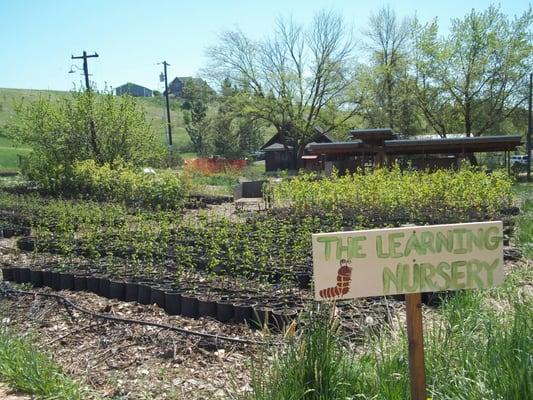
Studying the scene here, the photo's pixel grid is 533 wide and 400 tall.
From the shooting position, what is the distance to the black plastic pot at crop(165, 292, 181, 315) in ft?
16.4

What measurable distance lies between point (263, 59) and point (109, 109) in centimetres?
1983

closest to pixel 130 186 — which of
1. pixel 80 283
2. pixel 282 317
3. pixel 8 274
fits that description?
pixel 8 274

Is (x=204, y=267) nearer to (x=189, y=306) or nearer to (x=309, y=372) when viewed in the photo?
(x=189, y=306)

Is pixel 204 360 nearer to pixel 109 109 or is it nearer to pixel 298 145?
pixel 109 109

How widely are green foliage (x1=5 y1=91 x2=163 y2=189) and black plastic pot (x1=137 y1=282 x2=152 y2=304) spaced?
554 inches

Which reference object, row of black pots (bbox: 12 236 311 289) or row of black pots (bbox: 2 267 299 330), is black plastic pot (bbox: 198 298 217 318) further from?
row of black pots (bbox: 12 236 311 289)

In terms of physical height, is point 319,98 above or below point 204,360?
above

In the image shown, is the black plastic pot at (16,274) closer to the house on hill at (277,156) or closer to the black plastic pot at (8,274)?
the black plastic pot at (8,274)

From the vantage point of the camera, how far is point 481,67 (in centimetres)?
2889

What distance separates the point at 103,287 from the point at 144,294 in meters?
0.70

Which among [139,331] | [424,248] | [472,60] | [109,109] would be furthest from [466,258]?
[472,60]

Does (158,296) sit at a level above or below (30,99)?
below

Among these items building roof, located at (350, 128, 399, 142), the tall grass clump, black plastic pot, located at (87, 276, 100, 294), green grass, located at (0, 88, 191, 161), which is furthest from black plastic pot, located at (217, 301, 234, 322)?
green grass, located at (0, 88, 191, 161)

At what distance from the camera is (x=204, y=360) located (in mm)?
3752
